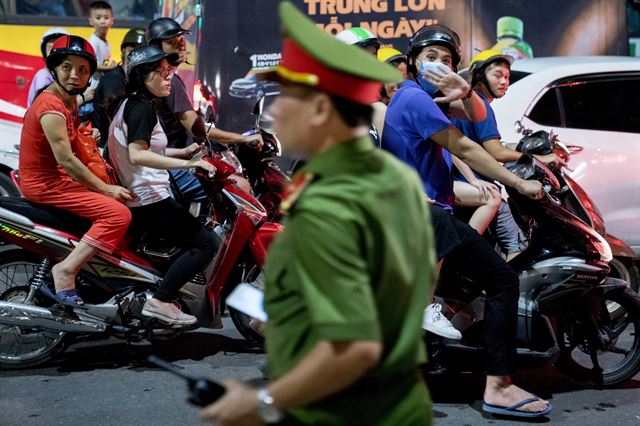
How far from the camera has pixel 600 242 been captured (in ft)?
16.7

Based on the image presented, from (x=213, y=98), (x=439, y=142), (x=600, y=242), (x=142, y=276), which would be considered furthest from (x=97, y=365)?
(x=213, y=98)

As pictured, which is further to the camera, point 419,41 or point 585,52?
point 585,52

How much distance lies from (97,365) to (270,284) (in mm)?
3713

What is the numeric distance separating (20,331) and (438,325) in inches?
89.1

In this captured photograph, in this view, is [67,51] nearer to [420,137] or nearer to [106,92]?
[106,92]

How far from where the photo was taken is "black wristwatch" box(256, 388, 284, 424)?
197cm

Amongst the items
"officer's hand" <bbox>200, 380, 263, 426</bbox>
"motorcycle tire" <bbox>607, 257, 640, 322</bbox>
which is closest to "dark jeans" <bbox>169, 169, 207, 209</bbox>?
"motorcycle tire" <bbox>607, 257, 640, 322</bbox>

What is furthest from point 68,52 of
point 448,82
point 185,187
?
point 448,82

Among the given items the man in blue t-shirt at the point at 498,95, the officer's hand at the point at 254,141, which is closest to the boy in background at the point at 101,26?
the officer's hand at the point at 254,141

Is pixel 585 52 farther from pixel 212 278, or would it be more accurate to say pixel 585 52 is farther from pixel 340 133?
pixel 340 133

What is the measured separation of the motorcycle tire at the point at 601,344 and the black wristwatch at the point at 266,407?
3296 mm

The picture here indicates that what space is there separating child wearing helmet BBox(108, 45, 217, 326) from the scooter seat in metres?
0.28

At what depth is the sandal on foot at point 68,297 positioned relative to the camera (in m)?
5.22

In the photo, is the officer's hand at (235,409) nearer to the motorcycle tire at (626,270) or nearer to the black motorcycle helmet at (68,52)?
the black motorcycle helmet at (68,52)
